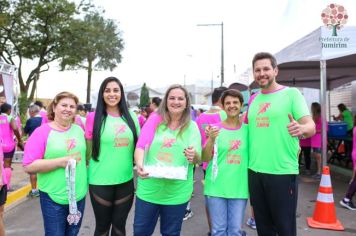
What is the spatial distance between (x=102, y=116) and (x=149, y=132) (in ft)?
1.65

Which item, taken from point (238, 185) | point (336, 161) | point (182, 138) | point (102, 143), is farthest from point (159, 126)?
point (336, 161)

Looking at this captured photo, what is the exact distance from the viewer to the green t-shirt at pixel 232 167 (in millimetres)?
3258

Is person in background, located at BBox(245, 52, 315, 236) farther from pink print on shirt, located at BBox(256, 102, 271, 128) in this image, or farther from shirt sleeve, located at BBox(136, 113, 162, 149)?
shirt sleeve, located at BBox(136, 113, 162, 149)

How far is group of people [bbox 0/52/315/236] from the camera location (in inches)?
117

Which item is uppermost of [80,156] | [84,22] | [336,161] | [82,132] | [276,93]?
[84,22]

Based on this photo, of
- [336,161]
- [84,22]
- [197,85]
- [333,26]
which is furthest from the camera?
[197,85]

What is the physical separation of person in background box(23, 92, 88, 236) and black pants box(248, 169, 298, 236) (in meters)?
1.51

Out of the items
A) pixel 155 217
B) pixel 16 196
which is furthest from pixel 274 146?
pixel 16 196

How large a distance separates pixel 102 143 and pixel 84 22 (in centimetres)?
2444

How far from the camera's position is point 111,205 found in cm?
328

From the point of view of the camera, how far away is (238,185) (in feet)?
10.7

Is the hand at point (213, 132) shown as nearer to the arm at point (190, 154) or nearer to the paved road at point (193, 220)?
the arm at point (190, 154)

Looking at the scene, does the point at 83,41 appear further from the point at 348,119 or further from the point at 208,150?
the point at 208,150

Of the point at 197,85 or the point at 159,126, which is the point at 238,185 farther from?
the point at 197,85
